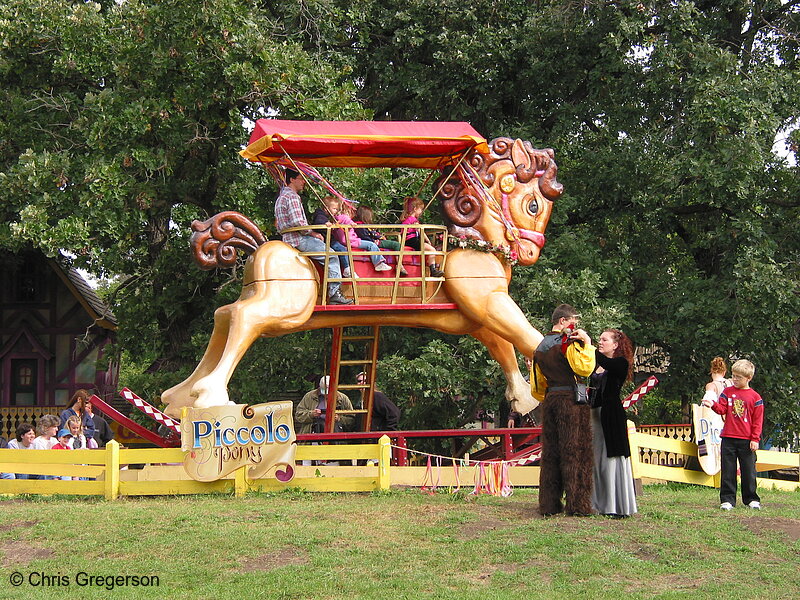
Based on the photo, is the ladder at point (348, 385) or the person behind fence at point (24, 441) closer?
the person behind fence at point (24, 441)

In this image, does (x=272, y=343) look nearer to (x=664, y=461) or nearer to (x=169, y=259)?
(x=169, y=259)

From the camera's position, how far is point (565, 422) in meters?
9.76

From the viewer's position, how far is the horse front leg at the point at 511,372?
1373 centimetres

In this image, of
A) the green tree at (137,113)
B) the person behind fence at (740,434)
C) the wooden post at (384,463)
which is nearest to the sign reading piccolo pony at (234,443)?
the wooden post at (384,463)

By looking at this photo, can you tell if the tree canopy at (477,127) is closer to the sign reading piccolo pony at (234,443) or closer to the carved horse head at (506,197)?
the carved horse head at (506,197)

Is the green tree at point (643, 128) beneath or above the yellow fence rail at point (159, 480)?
above

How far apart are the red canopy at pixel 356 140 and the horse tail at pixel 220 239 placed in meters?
0.80

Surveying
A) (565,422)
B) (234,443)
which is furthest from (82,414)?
(565,422)

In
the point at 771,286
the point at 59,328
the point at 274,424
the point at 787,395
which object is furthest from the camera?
the point at 59,328

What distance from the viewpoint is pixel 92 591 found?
333 inches

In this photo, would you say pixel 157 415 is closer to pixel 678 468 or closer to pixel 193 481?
pixel 193 481

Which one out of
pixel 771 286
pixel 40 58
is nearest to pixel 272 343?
pixel 40 58

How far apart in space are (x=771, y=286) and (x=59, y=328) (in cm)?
1597

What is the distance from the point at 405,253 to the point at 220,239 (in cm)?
212
